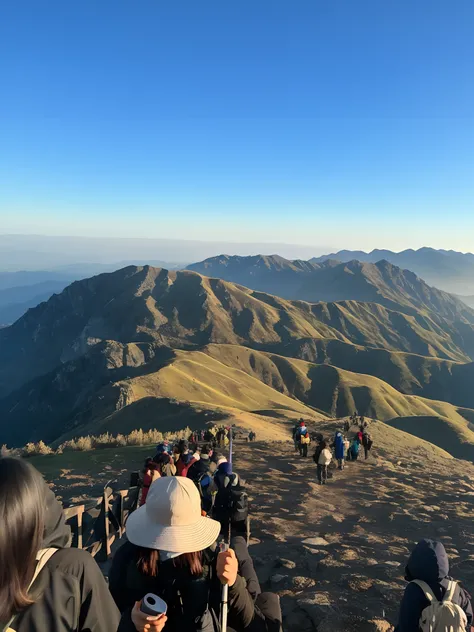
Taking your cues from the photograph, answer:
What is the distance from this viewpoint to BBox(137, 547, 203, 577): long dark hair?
9.39ft

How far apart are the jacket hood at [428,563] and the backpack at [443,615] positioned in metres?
0.09

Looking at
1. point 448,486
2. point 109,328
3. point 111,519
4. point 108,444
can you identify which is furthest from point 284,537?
point 109,328

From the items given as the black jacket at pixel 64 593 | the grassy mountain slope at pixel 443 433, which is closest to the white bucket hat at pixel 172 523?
the black jacket at pixel 64 593

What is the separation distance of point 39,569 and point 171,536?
1.02 meters

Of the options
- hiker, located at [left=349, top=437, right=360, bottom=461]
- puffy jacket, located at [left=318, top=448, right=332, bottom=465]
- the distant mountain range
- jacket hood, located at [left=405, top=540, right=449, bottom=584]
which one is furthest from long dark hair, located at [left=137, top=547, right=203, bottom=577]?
the distant mountain range

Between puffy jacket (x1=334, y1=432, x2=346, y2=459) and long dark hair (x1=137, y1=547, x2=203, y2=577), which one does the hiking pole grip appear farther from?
puffy jacket (x1=334, y1=432, x2=346, y2=459)

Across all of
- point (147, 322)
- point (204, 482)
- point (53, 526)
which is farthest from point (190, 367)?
point (147, 322)

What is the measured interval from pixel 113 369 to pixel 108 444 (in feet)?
299

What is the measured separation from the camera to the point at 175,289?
188 m

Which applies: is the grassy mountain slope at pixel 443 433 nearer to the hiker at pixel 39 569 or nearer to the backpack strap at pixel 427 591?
the backpack strap at pixel 427 591

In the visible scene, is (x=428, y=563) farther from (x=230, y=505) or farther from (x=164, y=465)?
(x=164, y=465)

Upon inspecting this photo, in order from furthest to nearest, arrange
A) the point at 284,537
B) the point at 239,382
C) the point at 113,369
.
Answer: the point at 113,369 < the point at 239,382 < the point at 284,537

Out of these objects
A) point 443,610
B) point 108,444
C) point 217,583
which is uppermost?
point 217,583

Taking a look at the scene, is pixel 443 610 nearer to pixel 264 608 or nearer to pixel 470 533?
pixel 264 608
